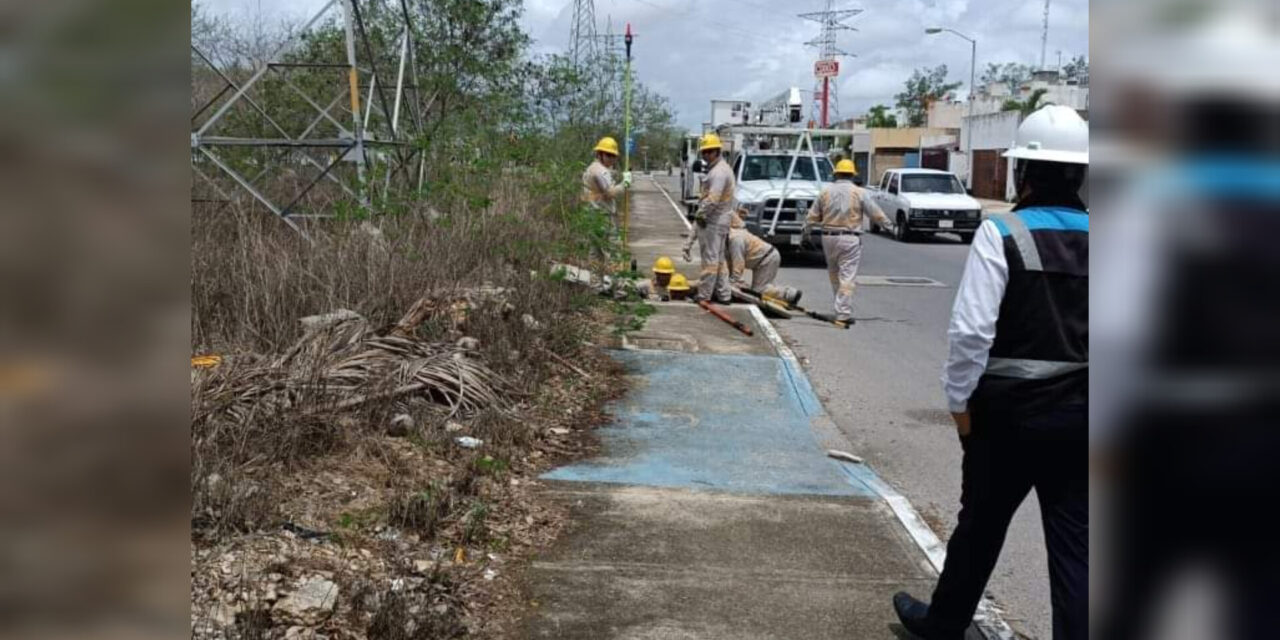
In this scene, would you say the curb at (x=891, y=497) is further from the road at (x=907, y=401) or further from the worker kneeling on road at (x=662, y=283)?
the worker kneeling on road at (x=662, y=283)

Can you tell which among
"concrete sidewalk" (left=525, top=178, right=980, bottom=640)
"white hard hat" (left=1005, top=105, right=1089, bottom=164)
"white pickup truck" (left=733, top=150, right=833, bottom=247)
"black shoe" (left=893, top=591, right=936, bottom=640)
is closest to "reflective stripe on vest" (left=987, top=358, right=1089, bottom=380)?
"white hard hat" (left=1005, top=105, right=1089, bottom=164)

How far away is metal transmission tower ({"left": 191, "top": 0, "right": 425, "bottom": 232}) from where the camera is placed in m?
11.2

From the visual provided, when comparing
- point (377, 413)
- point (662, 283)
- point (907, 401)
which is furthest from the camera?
point (662, 283)

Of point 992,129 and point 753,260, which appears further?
point 992,129

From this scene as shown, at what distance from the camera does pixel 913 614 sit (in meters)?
3.83

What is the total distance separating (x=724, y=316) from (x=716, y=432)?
4.31 metres

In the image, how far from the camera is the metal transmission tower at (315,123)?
11.2 meters

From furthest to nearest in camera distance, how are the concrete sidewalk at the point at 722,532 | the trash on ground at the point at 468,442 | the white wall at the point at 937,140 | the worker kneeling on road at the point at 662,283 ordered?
1. the white wall at the point at 937,140
2. the worker kneeling on road at the point at 662,283
3. the trash on ground at the point at 468,442
4. the concrete sidewalk at the point at 722,532

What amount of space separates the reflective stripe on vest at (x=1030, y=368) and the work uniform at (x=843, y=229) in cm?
870

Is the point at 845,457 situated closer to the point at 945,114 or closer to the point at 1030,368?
the point at 1030,368

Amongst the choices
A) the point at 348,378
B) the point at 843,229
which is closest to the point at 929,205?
the point at 843,229

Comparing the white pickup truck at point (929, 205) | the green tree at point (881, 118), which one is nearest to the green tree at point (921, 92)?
the green tree at point (881, 118)

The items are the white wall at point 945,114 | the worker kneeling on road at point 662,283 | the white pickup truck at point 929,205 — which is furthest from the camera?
the white wall at point 945,114

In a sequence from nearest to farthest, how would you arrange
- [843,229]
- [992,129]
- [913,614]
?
[913,614], [843,229], [992,129]
